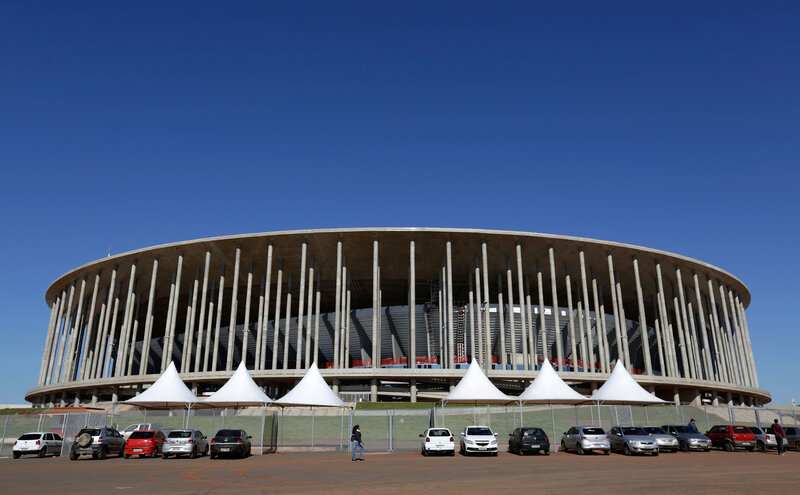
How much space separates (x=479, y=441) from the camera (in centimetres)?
2511

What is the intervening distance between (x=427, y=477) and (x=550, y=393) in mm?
16680

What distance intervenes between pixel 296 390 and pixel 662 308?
40.0 m

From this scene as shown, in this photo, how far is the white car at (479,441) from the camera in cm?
2495

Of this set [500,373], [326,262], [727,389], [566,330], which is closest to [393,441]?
[500,373]

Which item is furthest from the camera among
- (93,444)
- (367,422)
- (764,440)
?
Result: (367,422)

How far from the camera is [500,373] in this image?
48.0 meters

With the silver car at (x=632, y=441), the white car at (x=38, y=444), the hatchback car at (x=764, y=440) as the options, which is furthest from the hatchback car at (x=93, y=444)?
the hatchback car at (x=764, y=440)

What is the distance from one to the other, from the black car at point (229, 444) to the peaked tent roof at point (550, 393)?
13887 millimetres

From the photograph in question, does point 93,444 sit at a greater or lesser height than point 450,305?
lesser

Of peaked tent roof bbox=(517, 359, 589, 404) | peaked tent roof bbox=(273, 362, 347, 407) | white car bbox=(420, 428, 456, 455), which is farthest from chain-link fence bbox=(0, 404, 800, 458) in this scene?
white car bbox=(420, 428, 456, 455)

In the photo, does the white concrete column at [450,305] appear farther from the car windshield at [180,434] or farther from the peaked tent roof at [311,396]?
the car windshield at [180,434]

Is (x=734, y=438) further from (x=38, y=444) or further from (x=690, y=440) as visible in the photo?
(x=38, y=444)

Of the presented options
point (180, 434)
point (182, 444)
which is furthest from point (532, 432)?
point (180, 434)

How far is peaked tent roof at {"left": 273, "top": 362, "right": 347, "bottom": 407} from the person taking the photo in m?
30.3
